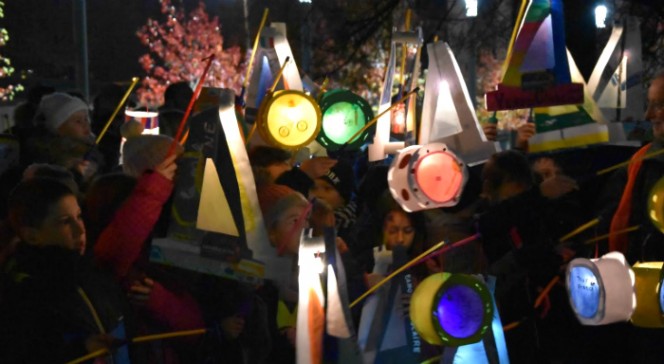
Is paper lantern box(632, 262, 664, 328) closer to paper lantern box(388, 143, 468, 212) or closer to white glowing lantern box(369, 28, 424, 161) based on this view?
paper lantern box(388, 143, 468, 212)

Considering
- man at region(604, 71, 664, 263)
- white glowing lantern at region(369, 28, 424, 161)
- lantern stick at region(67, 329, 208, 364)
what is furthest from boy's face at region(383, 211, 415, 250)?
lantern stick at region(67, 329, 208, 364)

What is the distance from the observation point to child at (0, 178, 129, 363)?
12.5 ft

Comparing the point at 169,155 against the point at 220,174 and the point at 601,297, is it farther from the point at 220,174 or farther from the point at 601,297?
the point at 601,297

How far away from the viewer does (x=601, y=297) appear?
4391mm

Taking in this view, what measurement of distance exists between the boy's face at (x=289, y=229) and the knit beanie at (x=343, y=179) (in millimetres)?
1532

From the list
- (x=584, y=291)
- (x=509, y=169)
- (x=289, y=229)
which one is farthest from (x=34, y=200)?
(x=509, y=169)

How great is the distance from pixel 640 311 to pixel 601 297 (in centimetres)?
20

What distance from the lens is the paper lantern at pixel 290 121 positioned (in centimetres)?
456

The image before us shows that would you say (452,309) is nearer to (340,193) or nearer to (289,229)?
(289,229)

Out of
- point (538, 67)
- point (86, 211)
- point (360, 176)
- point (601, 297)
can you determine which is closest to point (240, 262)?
point (86, 211)

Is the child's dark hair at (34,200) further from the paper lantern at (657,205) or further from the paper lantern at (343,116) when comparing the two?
the paper lantern at (657,205)

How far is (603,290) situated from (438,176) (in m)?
0.78

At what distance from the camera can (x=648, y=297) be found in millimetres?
4445

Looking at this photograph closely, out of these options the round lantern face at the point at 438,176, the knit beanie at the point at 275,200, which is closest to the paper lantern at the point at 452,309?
the round lantern face at the point at 438,176
